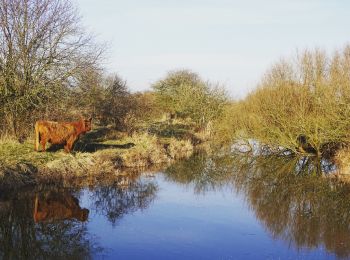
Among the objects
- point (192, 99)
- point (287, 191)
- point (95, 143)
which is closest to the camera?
point (287, 191)

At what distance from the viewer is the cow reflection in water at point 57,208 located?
13.2 meters

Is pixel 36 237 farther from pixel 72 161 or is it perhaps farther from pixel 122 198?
pixel 72 161

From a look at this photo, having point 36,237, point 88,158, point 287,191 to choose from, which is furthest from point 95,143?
point 36,237

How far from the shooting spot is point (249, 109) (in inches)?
1048

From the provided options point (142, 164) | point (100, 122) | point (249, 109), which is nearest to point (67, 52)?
point (142, 164)

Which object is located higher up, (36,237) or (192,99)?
(192,99)

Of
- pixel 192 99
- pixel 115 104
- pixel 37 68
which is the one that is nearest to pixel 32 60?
pixel 37 68

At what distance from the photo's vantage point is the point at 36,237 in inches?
446

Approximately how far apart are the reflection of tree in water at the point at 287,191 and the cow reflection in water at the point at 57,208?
5.30 meters

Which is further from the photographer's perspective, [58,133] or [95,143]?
[95,143]

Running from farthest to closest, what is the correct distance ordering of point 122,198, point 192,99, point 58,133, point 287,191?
point 192,99
point 58,133
point 287,191
point 122,198

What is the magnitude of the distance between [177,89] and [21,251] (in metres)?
36.2

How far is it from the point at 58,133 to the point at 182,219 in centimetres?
826

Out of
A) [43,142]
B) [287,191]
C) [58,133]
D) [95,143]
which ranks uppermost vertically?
[58,133]
